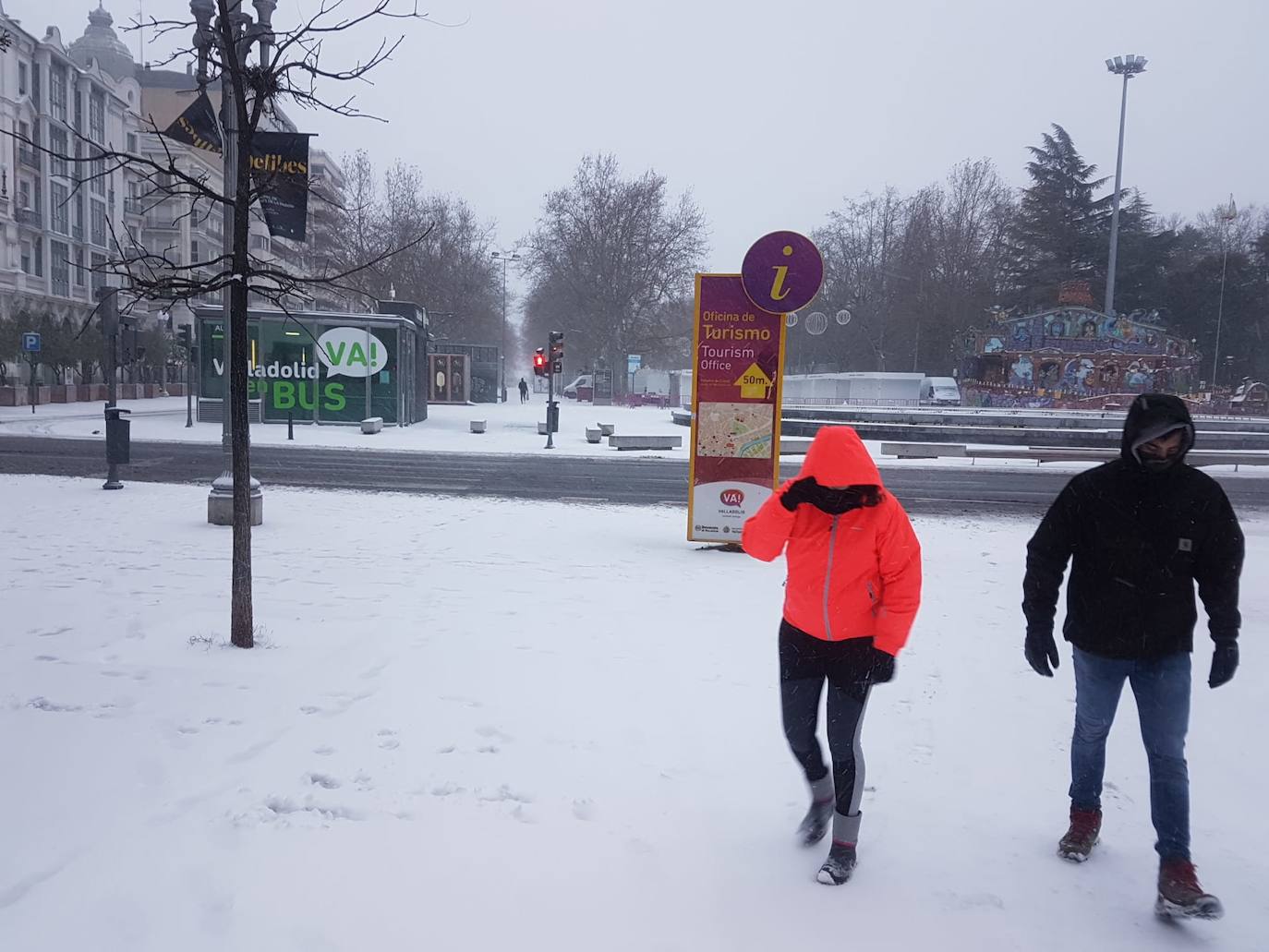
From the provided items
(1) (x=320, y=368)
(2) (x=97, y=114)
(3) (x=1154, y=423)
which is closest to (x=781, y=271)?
(3) (x=1154, y=423)

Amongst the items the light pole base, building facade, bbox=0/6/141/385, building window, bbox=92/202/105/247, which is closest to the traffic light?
the light pole base

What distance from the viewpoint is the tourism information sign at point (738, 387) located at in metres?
8.99

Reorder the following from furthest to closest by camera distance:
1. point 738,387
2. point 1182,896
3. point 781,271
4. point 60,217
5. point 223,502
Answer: point 60,217 < point 223,502 < point 738,387 < point 781,271 < point 1182,896

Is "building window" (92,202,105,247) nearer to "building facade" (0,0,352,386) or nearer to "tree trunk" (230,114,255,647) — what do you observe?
"building facade" (0,0,352,386)

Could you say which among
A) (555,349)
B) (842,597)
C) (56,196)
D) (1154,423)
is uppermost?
(56,196)

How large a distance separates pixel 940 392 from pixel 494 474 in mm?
38488

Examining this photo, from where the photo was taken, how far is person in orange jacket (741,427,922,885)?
3365 millimetres

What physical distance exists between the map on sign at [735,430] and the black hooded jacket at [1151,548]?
6.08 meters

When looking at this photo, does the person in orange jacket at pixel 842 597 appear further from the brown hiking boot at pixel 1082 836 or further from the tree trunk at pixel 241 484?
the tree trunk at pixel 241 484

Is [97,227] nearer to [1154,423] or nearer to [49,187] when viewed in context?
[49,187]

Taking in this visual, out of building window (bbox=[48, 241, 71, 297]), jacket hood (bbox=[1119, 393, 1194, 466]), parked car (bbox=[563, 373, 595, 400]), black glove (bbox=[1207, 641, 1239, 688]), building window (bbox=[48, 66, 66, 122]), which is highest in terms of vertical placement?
building window (bbox=[48, 66, 66, 122])

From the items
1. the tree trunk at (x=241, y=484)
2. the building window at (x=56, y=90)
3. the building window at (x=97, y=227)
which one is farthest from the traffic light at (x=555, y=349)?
the building window at (x=97, y=227)

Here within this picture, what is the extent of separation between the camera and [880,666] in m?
3.38

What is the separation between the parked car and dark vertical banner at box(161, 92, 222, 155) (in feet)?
165
